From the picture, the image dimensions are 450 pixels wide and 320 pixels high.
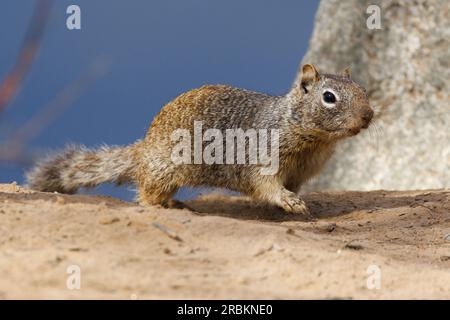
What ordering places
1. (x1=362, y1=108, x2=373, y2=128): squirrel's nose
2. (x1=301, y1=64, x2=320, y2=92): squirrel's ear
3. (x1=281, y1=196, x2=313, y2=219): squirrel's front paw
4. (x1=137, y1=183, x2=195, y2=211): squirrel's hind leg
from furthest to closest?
(x1=137, y1=183, x2=195, y2=211): squirrel's hind leg → (x1=301, y1=64, x2=320, y2=92): squirrel's ear → (x1=281, y1=196, x2=313, y2=219): squirrel's front paw → (x1=362, y1=108, x2=373, y2=128): squirrel's nose

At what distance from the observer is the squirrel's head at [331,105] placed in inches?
297

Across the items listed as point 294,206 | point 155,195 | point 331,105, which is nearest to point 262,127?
point 331,105

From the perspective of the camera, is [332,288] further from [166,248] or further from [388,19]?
[388,19]

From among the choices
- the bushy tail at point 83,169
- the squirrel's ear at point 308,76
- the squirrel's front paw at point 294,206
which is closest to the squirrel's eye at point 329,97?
the squirrel's ear at point 308,76

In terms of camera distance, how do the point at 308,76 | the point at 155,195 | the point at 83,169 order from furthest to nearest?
1. the point at 83,169
2. the point at 155,195
3. the point at 308,76

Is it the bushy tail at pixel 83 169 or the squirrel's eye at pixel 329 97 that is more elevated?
the squirrel's eye at pixel 329 97

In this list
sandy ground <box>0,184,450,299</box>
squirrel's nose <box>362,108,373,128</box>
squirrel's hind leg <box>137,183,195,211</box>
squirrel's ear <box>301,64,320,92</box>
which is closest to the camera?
sandy ground <box>0,184,450,299</box>

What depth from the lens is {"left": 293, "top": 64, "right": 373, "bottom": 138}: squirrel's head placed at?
753 cm

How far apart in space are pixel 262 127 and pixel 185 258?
136 inches

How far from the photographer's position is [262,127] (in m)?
8.05

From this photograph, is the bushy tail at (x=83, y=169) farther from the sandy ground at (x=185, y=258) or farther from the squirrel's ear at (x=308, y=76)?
the sandy ground at (x=185, y=258)

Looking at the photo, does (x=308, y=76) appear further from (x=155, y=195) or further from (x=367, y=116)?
(x=155, y=195)

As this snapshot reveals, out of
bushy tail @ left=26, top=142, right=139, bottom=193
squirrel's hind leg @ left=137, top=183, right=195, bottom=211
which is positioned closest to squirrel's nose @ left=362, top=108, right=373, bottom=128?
squirrel's hind leg @ left=137, top=183, right=195, bottom=211

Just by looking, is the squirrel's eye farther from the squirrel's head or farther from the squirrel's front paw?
the squirrel's front paw
